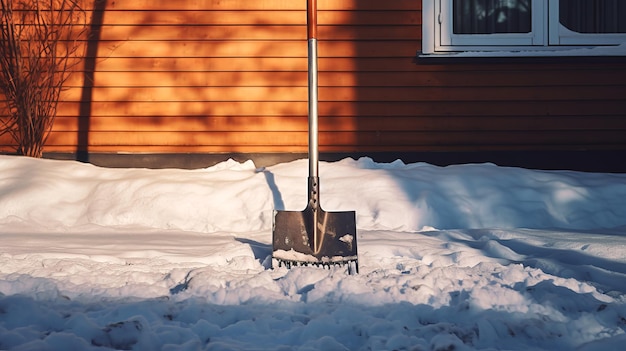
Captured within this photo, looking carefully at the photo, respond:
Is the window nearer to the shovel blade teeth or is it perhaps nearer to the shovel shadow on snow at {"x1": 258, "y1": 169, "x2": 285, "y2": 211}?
the shovel shadow on snow at {"x1": 258, "y1": 169, "x2": 285, "y2": 211}

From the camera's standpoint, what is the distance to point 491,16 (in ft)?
15.0

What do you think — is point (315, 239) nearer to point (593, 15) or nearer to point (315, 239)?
point (315, 239)

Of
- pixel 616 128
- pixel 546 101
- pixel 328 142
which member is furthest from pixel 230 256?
pixel 616 128

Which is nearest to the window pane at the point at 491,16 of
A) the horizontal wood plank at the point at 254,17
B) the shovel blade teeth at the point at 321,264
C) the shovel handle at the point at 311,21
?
the horizontal wood plank at the point at 254,17

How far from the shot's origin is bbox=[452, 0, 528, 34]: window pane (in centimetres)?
453

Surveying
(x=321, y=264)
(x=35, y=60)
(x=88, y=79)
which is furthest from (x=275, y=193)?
(x=35, y=60)

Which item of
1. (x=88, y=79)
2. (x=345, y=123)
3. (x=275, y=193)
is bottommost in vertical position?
(x=275, y=193)

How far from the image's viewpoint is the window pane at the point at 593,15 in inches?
179

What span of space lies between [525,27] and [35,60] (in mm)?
3446

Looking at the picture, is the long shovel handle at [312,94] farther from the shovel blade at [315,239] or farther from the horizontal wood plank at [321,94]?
the horizontal wood plank at [321,94]

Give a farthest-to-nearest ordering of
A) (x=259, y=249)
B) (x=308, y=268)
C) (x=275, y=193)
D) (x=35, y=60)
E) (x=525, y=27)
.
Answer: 1. (x=525, y=27)
2. (x=35, y=60)
3. (x=275, y=193)
4. (x=259, y=249)
5. (x=308, y=268)

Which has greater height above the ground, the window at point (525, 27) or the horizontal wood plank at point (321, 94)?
the window at point (525, 27)

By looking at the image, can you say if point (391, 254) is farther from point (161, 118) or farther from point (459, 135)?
point (161, 118)

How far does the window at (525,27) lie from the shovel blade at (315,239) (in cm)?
232
